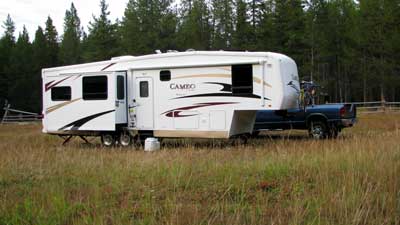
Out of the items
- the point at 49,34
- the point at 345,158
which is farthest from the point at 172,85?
the point at 49,34

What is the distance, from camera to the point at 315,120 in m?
16.5

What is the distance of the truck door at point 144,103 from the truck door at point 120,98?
0.45 m

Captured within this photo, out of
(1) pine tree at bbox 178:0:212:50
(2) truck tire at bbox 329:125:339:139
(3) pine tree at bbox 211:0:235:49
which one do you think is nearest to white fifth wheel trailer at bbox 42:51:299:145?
(2) truck tire at bbox 329:125:339:139

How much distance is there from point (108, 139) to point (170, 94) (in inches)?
121

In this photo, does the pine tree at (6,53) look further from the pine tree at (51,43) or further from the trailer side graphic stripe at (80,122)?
the trailer side graphic stripe at (80,122)

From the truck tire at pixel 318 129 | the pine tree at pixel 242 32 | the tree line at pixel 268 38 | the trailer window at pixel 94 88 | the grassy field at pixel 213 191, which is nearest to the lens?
the grassy field at pixel 213 191

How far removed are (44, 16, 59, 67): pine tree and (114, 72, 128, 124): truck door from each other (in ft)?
171

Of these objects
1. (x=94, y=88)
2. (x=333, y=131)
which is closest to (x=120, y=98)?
(x=94, y=88)

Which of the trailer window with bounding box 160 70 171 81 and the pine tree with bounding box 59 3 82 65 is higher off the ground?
the pine tree with bounding box 59 3 82 65

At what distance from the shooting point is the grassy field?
465cm

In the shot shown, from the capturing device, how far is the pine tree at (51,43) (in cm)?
6556

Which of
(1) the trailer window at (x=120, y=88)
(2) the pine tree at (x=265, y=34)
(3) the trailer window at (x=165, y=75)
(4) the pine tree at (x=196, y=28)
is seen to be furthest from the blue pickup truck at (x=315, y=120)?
(4) the pine tree at (x=196, y=28)

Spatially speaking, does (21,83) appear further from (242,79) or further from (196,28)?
(242,79)

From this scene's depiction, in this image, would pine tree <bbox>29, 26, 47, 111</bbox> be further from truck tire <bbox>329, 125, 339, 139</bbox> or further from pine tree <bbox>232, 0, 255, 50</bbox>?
truck tire <bbox>329, 125, 339, 139</bbox>
